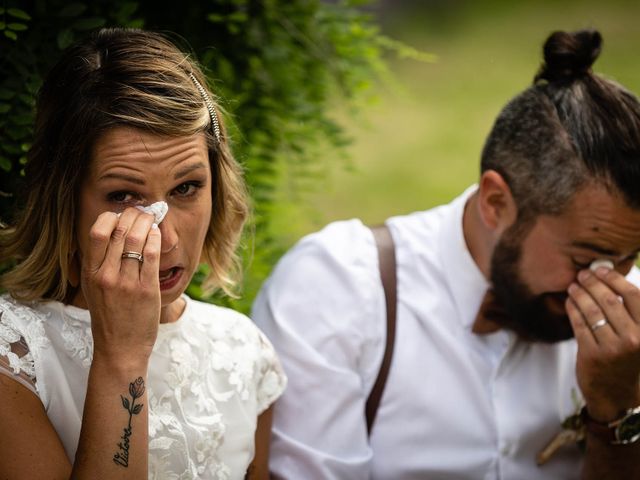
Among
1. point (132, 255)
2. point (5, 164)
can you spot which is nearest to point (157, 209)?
point (132, 255)

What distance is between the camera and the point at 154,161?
8.09ft

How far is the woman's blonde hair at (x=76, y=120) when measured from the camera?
8.03 feet

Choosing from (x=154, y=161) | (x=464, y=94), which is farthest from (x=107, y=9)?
(x=464, y=94)

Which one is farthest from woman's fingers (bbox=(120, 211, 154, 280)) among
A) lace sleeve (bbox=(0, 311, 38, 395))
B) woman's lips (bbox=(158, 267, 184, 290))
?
lace sleeve (bbox=(0, 311, 38, 395))

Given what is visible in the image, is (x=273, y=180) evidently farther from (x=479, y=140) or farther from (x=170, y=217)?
(x=479, y=140)

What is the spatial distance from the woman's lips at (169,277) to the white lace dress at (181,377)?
0.66ft

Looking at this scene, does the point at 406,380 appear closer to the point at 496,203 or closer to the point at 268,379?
the point at 268,379

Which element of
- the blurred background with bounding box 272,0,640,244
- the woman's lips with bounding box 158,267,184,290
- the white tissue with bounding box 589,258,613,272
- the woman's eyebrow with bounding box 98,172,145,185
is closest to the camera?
the woman's eyebrow with bounding box 98,172,145,185

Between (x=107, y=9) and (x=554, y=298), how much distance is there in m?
1.91

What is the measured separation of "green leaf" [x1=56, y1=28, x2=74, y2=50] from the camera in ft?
9.80

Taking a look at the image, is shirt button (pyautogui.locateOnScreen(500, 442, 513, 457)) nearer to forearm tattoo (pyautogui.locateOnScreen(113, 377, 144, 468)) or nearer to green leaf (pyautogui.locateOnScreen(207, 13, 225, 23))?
forearm tattoo (pyautogui.locateOnScreen(113, 377, 144, 468))

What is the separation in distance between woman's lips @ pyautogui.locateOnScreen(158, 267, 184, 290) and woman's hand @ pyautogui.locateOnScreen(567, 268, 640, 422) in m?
1.45

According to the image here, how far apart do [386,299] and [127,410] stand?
1429 millimetres

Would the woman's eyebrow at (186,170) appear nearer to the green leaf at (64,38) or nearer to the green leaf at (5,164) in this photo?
the green leaf at (5,164)
